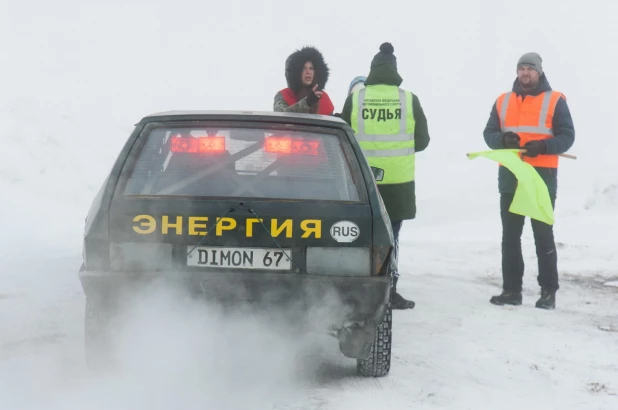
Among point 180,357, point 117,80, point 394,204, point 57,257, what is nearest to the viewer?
point 180,357

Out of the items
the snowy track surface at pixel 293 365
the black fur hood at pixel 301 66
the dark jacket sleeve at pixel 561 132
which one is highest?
the black fur hood at pixel 301 66

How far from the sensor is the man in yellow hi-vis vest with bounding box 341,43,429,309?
7.04 m

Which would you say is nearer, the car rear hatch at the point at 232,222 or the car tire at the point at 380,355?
the car rear hatch at the point at 232,222

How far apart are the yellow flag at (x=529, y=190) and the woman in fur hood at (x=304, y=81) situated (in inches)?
60.9

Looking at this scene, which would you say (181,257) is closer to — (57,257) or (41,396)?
(41,396)

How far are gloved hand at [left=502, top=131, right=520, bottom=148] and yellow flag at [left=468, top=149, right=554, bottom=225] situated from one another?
14cm

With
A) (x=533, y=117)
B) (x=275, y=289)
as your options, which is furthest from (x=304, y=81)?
(x=275, y=289)

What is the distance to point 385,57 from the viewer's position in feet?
23.3

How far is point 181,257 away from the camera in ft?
13.9

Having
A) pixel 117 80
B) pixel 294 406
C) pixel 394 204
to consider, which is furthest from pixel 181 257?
pixel 117 80

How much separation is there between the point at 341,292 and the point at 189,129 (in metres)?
1.17

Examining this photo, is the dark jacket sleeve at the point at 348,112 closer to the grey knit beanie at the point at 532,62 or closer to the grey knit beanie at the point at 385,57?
the grey knit beanie at the point at 385,57

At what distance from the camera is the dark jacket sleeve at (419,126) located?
7.10m

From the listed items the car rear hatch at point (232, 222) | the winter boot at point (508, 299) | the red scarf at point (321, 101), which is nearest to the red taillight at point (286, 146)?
the car rear hatch at point (232, 222)
